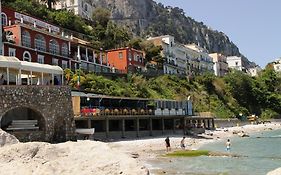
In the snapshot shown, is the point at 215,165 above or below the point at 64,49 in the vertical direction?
below

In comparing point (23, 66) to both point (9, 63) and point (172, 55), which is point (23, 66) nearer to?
point (9, 63)

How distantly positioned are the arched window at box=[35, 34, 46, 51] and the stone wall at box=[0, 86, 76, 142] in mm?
29963

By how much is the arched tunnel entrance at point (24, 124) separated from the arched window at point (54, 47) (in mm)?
33219

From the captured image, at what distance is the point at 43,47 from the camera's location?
200 ft

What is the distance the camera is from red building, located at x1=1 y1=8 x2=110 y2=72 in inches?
2229

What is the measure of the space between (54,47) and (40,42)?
3472 mm

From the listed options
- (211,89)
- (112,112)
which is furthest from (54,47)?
(211,89)

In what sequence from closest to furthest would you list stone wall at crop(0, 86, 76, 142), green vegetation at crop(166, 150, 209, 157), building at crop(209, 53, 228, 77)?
stone wall at crop(0, 86, 76, 142) < green vegetation at crop(166, 150, 209, 157) < building at crop(209, 53, 228, 77)

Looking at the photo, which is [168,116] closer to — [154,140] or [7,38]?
[154,140]

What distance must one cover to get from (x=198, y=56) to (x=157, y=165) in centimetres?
10873

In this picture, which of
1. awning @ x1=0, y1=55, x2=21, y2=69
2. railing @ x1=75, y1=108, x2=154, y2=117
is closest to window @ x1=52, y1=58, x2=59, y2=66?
railing @ x1=75, y1=108, x2=154, y2=117

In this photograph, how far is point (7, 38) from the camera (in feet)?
183

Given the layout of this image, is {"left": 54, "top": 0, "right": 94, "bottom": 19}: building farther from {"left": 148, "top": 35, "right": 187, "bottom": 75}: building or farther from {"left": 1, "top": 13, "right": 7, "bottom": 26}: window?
{"left": 1, "top": 13, "right": 7, "bottom": 26}: window

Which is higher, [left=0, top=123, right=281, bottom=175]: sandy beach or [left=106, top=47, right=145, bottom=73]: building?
[left=106, top=47, right=145, bottom=73]: building
